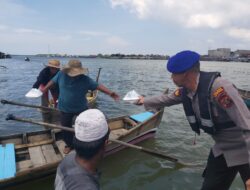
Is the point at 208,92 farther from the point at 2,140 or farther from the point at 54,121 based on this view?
the point at 54,121

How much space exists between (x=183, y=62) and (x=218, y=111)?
0.73m

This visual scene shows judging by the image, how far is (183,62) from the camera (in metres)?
3.20

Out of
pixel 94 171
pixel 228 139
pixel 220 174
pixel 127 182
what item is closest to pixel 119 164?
pixel 127 182

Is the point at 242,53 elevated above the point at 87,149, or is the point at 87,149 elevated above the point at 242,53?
the point at 242,53

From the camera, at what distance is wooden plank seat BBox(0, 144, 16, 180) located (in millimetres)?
5791

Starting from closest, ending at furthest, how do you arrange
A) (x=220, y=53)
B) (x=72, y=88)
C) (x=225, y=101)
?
(x=225, y=101) → (x=72, y=88) → (x=220, y=53)

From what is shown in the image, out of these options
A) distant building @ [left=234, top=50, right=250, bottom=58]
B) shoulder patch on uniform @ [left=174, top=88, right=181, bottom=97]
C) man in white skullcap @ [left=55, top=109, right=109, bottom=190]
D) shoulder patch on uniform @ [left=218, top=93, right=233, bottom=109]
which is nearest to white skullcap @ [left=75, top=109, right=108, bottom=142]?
man in white skullcap @ [left=55, top=109, right=109, bottom=190]

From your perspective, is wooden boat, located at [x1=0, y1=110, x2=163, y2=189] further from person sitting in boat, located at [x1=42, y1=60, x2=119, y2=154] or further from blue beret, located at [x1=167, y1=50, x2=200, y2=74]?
blue beret, located at [x1=167, y1=50, x2=200, y2=74]

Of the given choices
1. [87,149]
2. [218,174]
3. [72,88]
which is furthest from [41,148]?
[87,149]

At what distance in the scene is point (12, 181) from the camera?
5738 millimetres

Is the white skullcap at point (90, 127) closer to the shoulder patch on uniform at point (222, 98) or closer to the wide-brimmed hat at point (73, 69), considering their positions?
the shoulder patch on uniform at point (222, 98)

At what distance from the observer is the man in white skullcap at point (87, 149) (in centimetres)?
197

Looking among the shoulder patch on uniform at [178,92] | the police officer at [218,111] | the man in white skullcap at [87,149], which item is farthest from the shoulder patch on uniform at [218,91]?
the man in white skullcap at [87,149]

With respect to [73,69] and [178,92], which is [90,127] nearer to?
[178,92]
